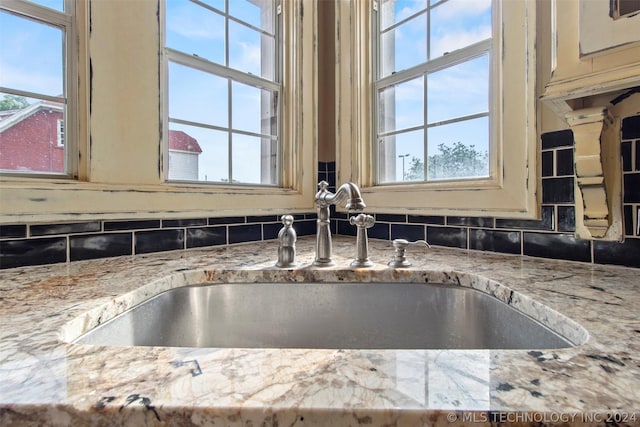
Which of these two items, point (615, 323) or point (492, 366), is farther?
point (615, 323)

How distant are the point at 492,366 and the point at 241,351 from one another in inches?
11.0

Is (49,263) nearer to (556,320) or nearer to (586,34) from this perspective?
(556,320)

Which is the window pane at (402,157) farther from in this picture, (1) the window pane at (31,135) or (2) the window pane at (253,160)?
(1) the window pane at (31,135)

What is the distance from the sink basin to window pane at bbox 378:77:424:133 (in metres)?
0.87

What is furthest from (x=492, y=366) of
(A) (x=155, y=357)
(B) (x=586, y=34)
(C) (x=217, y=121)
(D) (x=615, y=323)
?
(C) (x=217, y=121)

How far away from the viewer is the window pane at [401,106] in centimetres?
142

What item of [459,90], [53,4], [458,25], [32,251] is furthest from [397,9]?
[32,251]

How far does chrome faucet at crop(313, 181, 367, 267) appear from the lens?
2.91 ft

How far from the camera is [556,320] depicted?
50cm

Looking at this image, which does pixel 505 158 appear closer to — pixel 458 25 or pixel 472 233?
pixel 472 233

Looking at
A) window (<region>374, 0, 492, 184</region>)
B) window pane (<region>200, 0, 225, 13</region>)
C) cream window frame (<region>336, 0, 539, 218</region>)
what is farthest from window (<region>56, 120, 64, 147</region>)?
window (<region>374, 0, 492, 184</region>)

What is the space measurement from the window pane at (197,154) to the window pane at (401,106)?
2.47ft

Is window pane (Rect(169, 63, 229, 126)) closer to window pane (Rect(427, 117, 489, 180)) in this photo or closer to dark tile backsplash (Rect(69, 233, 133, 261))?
dark tile backsplash (Rect(69, 233, 133, 261))

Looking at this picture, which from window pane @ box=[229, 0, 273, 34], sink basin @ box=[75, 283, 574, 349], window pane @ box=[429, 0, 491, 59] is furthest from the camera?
window pane @ box=[229, 0, 273, 34]
